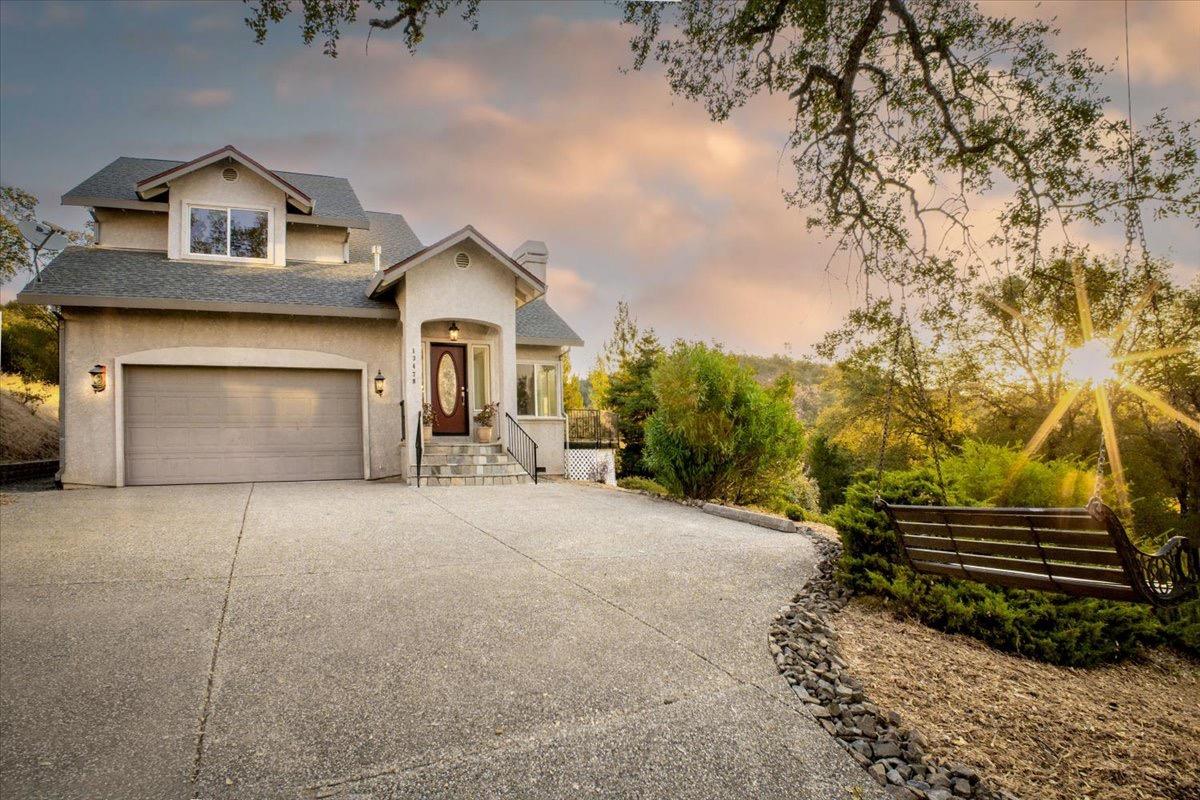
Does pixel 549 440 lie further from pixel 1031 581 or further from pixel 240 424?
pixel 1031 581

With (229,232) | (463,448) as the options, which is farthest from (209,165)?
(463,448)

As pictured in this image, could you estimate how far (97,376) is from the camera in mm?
11188

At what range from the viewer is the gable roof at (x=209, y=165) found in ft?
41.6

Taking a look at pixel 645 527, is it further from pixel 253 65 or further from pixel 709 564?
pixel 253 65

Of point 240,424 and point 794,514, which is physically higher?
point 240,424

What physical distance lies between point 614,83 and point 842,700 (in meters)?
7.45

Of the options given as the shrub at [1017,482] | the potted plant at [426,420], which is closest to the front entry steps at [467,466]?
the potted plant at [426,420]

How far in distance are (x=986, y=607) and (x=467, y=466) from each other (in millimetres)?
9597

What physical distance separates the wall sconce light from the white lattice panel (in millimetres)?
9555

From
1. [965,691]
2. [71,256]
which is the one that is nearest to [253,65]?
[71,256]

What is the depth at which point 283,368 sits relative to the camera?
12578mm

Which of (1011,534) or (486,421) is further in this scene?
(486,421)

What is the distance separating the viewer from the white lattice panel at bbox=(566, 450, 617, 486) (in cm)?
1541

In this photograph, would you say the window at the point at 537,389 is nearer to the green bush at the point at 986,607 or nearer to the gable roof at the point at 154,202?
the gable roof at the point at 154,202
